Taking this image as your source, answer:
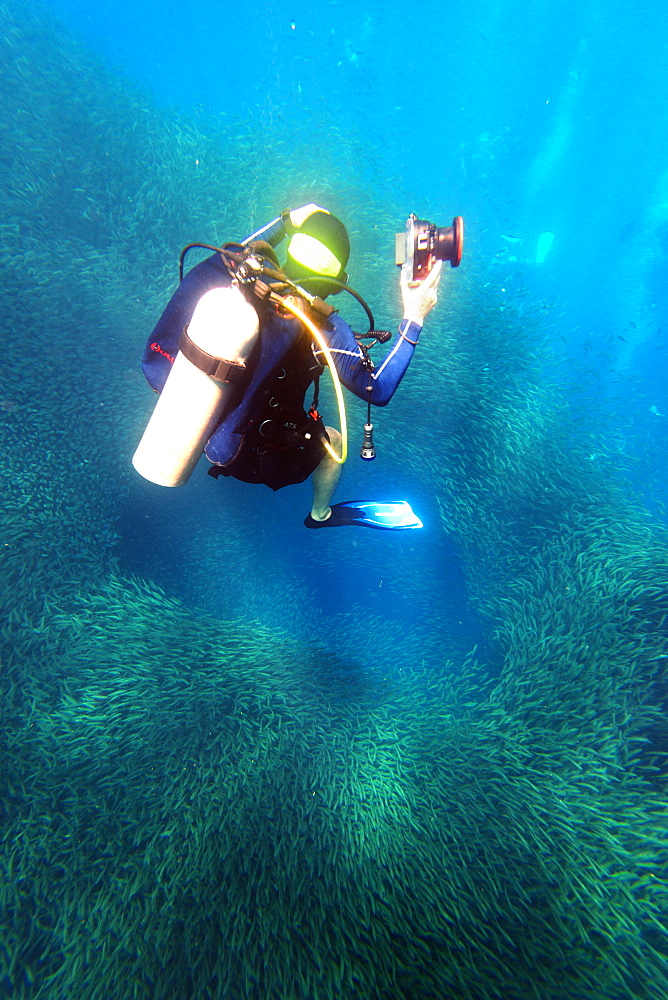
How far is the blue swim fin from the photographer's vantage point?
4207mm

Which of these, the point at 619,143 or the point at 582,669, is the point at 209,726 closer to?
the point at 582,669

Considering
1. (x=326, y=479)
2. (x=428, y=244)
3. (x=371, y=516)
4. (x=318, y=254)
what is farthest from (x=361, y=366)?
(x=371, y=516)

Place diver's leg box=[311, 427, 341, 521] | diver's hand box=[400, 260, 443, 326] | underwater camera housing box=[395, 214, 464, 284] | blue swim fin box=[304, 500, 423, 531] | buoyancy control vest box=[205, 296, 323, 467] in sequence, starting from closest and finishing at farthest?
1. buoyancy control vest box=[205, 296, 323, 467]
2. underwater camera housing box=[395, 214, 464, 284]
3. diver's hand box=[400, 260, 443, 326]
4. diver's leg box=[311, 427, 341, 521]
5. blue swim fin box=[304, 500, 423, 531]

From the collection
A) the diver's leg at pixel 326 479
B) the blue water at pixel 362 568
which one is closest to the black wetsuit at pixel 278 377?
the diver's leg at pixel 326 479

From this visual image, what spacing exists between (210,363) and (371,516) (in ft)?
8.92

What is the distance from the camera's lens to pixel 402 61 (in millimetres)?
5746

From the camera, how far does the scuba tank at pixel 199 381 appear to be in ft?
6.50

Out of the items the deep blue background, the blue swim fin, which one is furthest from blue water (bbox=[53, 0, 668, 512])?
the blue swim fin

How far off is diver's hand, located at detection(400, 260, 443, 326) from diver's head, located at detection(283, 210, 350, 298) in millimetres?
399

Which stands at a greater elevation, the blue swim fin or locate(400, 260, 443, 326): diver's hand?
locate(400, 260, 443, 326): diver's hand

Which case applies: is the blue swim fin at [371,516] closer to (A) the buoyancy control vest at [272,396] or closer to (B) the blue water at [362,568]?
(B) the blue water at [362,568]

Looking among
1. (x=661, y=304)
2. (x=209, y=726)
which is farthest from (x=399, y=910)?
(x=661, y=304)

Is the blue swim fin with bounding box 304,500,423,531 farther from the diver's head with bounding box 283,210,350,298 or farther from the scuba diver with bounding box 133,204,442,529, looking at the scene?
the diver's head with bounding box 283,210,350,298

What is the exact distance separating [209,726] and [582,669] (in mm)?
4056
